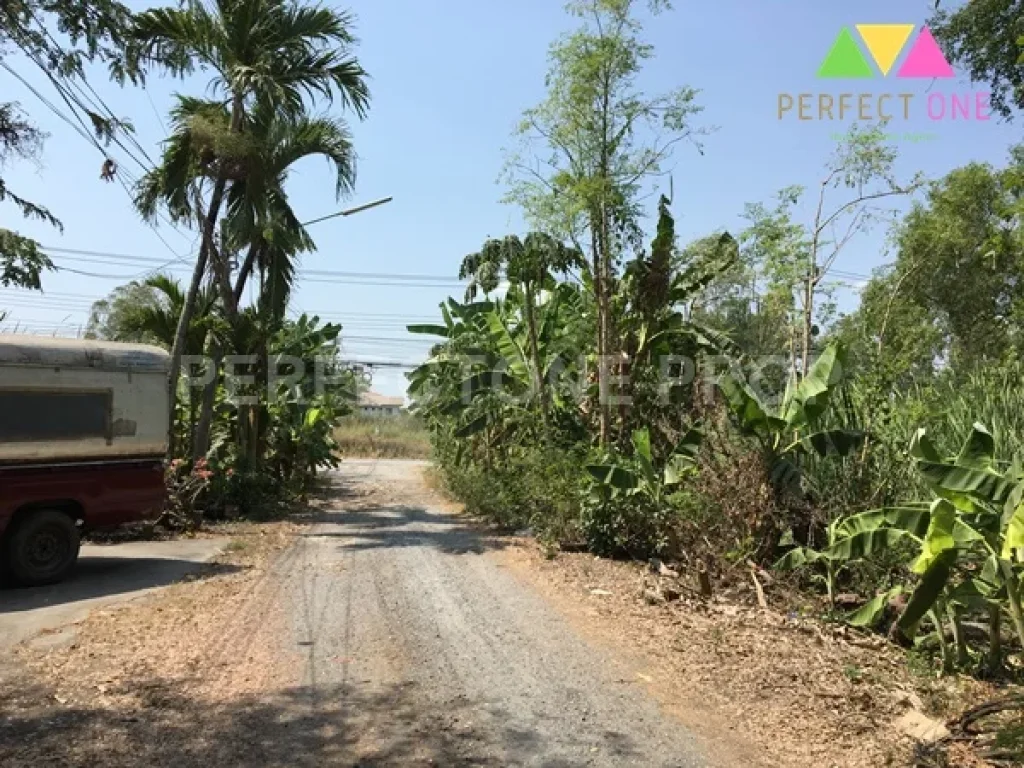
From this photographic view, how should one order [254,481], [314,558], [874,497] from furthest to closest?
1. [254,481]
2. [314,558]
3. [874,497]

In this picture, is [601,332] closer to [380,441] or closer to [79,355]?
[79,355]

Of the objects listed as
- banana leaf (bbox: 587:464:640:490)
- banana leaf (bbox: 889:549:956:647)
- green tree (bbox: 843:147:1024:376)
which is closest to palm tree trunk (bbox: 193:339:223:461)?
banana leaf (bbox: 587:464:640:490)

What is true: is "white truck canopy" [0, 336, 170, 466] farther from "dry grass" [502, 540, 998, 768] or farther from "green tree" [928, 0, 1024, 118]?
"green tree" [928, 0, 1024, 118]

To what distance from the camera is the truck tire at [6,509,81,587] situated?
8.31m

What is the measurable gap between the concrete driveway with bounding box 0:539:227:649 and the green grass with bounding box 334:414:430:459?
95.6ft

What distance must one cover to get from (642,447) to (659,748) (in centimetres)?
514

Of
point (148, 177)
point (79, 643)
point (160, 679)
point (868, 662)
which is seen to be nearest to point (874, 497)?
point (868, 662)

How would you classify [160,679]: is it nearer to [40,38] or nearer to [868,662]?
[868,662]

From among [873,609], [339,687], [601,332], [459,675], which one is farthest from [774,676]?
[601,332]

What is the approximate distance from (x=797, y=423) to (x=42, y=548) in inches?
317

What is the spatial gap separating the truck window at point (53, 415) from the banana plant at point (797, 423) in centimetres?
706

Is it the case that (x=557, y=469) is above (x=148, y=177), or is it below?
below

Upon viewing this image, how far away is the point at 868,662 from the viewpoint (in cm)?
580

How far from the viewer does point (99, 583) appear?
28.2 ft
